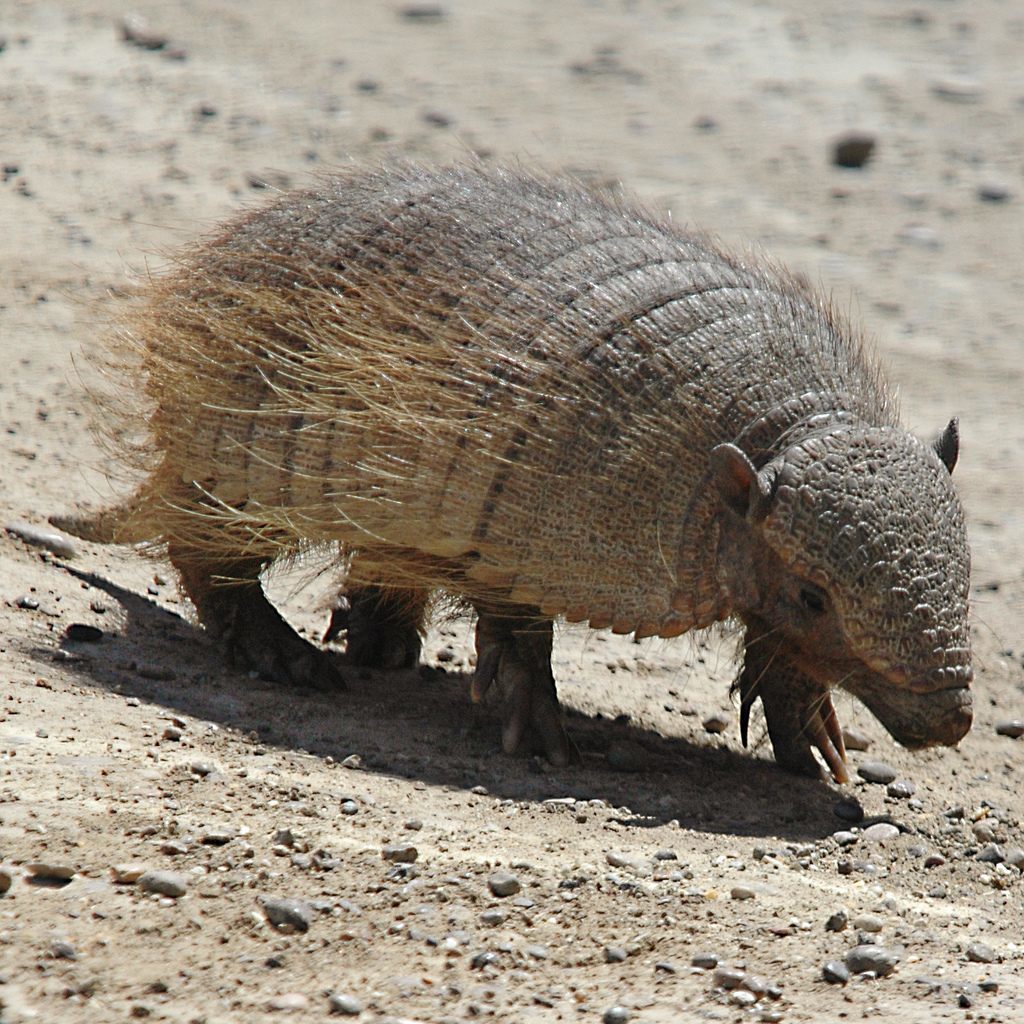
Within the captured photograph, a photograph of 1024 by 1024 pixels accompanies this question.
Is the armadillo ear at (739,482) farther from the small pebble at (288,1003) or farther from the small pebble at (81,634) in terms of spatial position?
the small pebble at (81,634)

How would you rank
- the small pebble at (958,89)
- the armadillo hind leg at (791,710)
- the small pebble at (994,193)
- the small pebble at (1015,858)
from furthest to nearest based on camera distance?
the small pebble at (958,89), the small pebble at (994,193), the armadillo hind leg at (791,710), the small pebble at (1015,858)

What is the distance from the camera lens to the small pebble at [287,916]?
15.2 ft

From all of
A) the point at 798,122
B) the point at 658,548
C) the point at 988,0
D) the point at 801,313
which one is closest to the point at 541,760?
the point at 658,548

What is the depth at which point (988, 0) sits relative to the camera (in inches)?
784

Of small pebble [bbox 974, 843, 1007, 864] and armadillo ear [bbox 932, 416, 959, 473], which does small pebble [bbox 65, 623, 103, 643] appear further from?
small pebble [bbox 974, 843, 1007, 864]

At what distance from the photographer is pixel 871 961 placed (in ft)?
15.8

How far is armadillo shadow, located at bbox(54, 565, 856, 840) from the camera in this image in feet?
20.3

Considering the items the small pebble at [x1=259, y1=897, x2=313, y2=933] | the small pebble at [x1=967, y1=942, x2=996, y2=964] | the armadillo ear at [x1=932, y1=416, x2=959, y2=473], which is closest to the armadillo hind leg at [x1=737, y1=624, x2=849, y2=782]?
the armadillo ear at [x1=932, y1=416, x2=959, y2=473]

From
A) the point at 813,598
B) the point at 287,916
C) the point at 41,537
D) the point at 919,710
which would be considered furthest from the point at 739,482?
the point at 41,537

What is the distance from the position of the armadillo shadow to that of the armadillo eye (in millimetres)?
831

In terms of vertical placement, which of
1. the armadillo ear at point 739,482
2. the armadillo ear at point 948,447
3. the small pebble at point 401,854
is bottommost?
the small pebble at point 401,854

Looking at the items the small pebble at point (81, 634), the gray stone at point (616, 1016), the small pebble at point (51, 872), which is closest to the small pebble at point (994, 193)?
the small pebble at point (81, 634)

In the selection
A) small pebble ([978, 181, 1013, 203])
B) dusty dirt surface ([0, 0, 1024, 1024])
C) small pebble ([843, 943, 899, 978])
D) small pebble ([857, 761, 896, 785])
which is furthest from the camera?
small pebble ([978, 181, 1013, 203])

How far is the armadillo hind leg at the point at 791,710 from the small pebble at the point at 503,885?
165 cm
